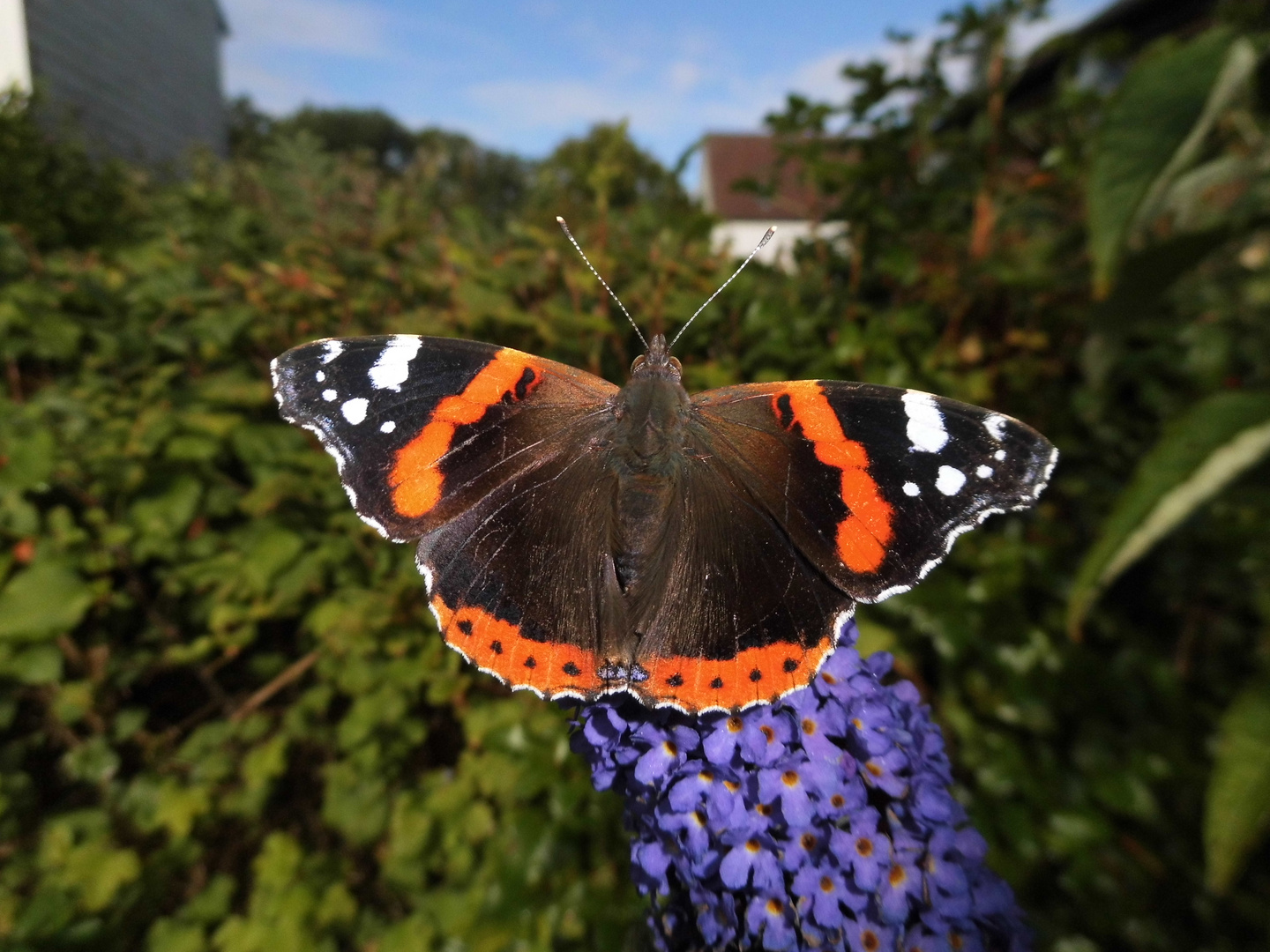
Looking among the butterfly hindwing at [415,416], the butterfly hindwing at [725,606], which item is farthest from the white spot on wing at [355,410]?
the butterfly hindwing at [725,606]

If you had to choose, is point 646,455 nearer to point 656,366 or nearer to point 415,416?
point 656,366

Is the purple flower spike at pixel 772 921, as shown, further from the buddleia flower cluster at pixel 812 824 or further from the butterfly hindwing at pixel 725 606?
the butterfly hindwing at pixel 725 606

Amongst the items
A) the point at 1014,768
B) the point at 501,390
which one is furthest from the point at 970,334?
the point at 501,390

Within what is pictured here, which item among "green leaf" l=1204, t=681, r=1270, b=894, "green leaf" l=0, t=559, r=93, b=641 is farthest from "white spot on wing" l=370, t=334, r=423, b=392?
"green leaf" l=1204, t=681, r=1270, b=894

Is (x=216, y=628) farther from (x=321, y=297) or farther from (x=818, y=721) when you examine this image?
(x=818, y=721)

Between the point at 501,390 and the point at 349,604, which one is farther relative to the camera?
the point at 349,604
